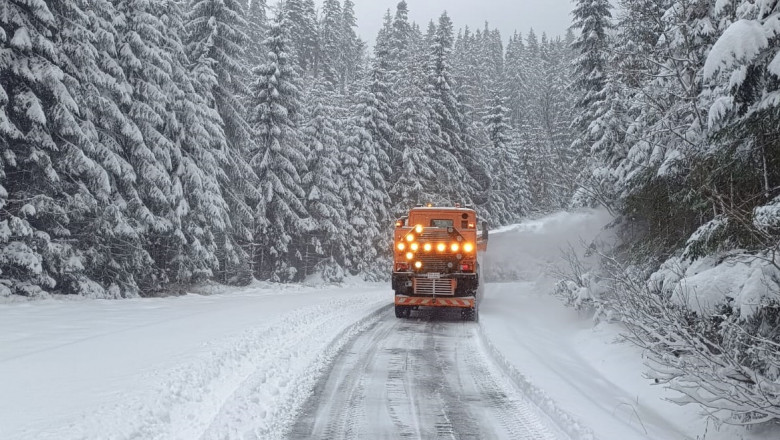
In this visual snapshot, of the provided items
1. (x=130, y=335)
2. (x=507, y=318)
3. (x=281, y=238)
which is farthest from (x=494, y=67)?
(x=130, y=335)

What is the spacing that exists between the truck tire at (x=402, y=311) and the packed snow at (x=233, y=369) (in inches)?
15.7

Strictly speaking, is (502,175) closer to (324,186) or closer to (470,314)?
(324,186)

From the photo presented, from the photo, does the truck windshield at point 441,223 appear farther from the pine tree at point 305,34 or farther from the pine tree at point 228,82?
the pine tree at point 305,34

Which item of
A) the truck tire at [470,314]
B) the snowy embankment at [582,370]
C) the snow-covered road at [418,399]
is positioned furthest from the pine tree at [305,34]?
the snow-covered road at [418,399]

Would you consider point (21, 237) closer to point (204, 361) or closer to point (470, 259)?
point (204, 361)

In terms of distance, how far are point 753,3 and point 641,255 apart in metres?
4.77

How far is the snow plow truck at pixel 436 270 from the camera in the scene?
13.5 m

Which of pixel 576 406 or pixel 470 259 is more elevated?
pixel 470 259

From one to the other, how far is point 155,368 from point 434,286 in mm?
7608

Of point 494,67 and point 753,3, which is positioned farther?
point 494,67

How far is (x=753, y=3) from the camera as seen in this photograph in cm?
603

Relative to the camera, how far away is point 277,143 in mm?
25391

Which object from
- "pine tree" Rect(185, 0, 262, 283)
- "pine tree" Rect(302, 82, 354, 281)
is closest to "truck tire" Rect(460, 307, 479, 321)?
"pine tree" Rect(185, 0, 262, 283)

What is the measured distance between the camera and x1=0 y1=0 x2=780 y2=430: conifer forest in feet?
17.7
